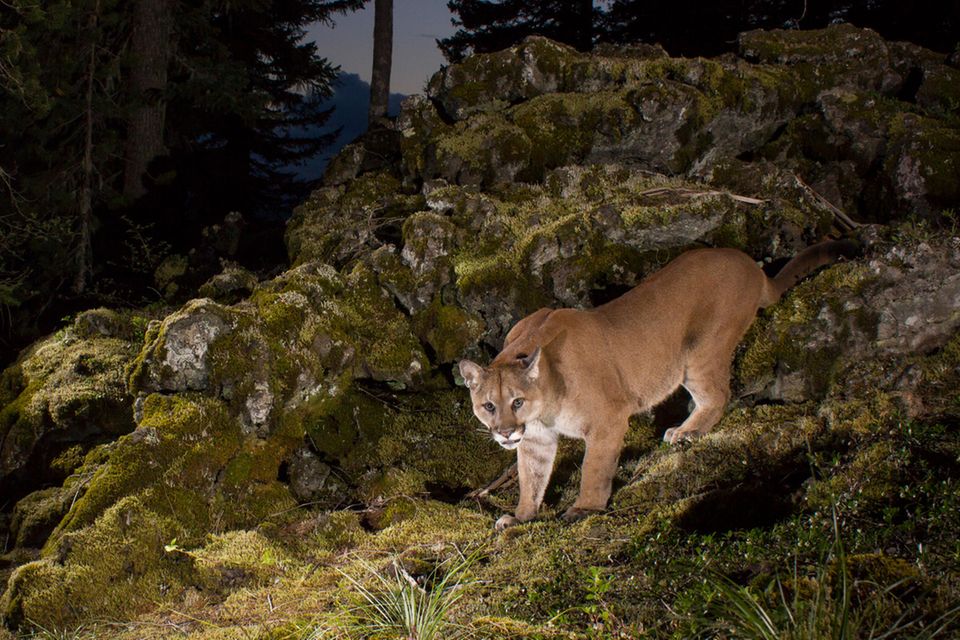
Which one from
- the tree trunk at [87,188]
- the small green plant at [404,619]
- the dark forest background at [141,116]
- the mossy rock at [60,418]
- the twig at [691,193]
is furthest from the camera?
the tree trunk at [87,188]

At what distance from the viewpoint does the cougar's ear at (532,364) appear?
5316mm

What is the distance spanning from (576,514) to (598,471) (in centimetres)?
41

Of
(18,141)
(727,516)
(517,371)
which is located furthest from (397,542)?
(18,141)

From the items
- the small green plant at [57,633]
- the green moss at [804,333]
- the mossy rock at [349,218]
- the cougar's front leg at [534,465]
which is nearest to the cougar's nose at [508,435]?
the cougar's front leg at [534,465]

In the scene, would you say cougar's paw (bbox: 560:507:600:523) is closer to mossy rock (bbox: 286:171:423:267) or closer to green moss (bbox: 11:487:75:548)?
green moss (bbox: 11:487:75:548)

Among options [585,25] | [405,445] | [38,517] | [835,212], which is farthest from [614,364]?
[585,25]

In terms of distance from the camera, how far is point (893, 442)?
4512 millimetres

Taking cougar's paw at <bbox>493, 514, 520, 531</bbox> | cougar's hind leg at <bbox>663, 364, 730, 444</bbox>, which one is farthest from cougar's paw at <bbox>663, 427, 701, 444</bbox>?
cougar's paw at <bbox>493, 514, 520, 531</bbox>

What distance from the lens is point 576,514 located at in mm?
5539

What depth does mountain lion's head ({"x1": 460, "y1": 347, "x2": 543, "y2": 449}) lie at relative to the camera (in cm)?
533

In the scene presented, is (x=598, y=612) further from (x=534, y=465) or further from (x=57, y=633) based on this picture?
(x=57, y=633)

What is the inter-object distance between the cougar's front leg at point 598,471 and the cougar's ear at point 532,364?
84 cm

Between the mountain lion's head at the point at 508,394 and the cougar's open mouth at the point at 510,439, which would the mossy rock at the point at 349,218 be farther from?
the cougar's open mouth at the point at 510,439

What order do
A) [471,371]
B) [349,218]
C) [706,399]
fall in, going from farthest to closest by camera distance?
1. [349,218]
2. [706,399]
3. [471,371]
